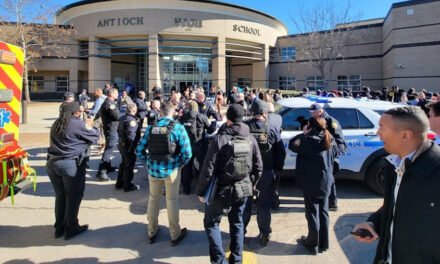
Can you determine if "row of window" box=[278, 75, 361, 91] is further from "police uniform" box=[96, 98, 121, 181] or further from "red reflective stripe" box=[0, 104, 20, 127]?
"red reflective stripe" box=[0, 104, 20, 127]

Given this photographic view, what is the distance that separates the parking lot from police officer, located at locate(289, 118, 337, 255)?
0.23 meters

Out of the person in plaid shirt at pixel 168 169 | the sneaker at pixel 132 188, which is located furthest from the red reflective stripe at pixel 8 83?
the sneaker at pixel 132 188

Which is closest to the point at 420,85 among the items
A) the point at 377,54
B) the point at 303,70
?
the point at 377,54

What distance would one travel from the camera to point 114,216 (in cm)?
524

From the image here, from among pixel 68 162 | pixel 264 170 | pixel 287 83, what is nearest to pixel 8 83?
pixel 68 162

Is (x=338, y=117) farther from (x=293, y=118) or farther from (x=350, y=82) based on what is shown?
(x=350, y=82)

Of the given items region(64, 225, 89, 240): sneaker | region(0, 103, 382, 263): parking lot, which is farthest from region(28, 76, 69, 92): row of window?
region(64, 225, 89, 240): sneaker

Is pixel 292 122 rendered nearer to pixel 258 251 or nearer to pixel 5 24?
pixel 258 251

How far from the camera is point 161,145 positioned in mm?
4145

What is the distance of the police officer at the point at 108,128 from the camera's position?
7.29 meters

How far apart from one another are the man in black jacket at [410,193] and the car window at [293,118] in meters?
4.22

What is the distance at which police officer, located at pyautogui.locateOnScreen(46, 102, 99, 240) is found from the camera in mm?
4277

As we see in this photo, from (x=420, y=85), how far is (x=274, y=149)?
28.2 metres

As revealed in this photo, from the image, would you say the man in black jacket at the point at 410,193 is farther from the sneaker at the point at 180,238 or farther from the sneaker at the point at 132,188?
the sneaker at the point at 132,188
